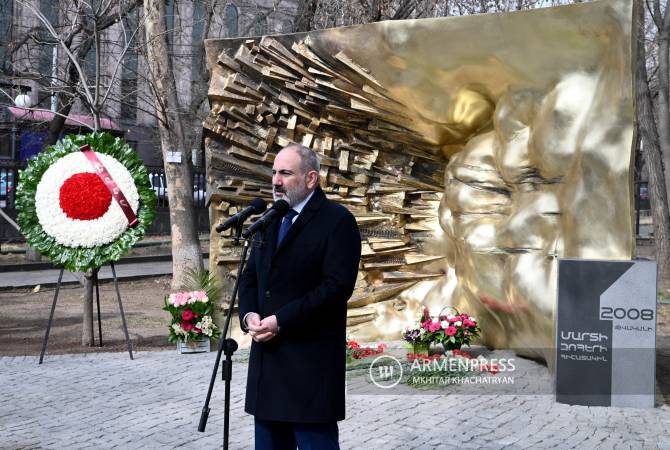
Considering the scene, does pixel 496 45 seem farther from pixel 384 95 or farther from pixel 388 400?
pixel 388 400

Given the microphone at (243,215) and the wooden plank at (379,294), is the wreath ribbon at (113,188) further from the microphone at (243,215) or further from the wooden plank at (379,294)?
the microphone at (243,215)

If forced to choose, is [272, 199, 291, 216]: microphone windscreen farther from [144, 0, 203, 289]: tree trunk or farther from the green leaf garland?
[144, 0, 203, 289]: tree trunk

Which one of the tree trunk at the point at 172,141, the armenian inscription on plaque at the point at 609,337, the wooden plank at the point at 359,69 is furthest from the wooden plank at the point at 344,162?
the tree trunk at the point at 172,141

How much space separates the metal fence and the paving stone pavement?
32.9ft

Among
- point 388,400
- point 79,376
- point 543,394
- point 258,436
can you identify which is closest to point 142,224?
point 79,376

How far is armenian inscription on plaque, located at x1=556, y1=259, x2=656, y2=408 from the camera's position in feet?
22.4

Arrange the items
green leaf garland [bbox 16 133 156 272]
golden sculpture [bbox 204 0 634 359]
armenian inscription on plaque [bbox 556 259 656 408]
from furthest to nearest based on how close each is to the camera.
Result: green leaf garland [bbox 16 133 156 272] < golden sculpture [bbox 204 0 634 359] < armenian inscription on plaque [bbox 556 259 656 408]

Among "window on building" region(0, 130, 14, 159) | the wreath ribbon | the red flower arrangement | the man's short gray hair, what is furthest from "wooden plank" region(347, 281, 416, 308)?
"window on building" region(0, 130, 14, 159)

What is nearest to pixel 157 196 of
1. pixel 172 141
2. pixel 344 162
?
pixel 172 141

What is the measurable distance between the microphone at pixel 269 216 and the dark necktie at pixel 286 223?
114mm

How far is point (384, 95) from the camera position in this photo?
8.62m

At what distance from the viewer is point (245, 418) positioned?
6.40m

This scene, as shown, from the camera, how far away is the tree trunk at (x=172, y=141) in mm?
13094

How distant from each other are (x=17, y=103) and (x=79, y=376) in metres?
9.54
